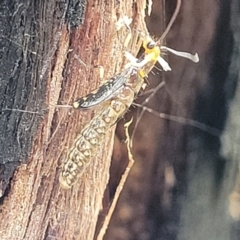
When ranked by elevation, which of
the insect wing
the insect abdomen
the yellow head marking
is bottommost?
the insect abdomen

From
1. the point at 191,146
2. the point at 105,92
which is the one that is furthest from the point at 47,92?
the point at 191,146

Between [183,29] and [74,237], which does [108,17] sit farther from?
[74,237]

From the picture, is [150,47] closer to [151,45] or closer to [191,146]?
[151,45]

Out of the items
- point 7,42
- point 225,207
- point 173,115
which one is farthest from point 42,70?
point 225,207

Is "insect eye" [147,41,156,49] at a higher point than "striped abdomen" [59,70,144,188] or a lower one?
higher

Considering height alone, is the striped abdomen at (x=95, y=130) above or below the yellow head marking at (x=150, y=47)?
below
